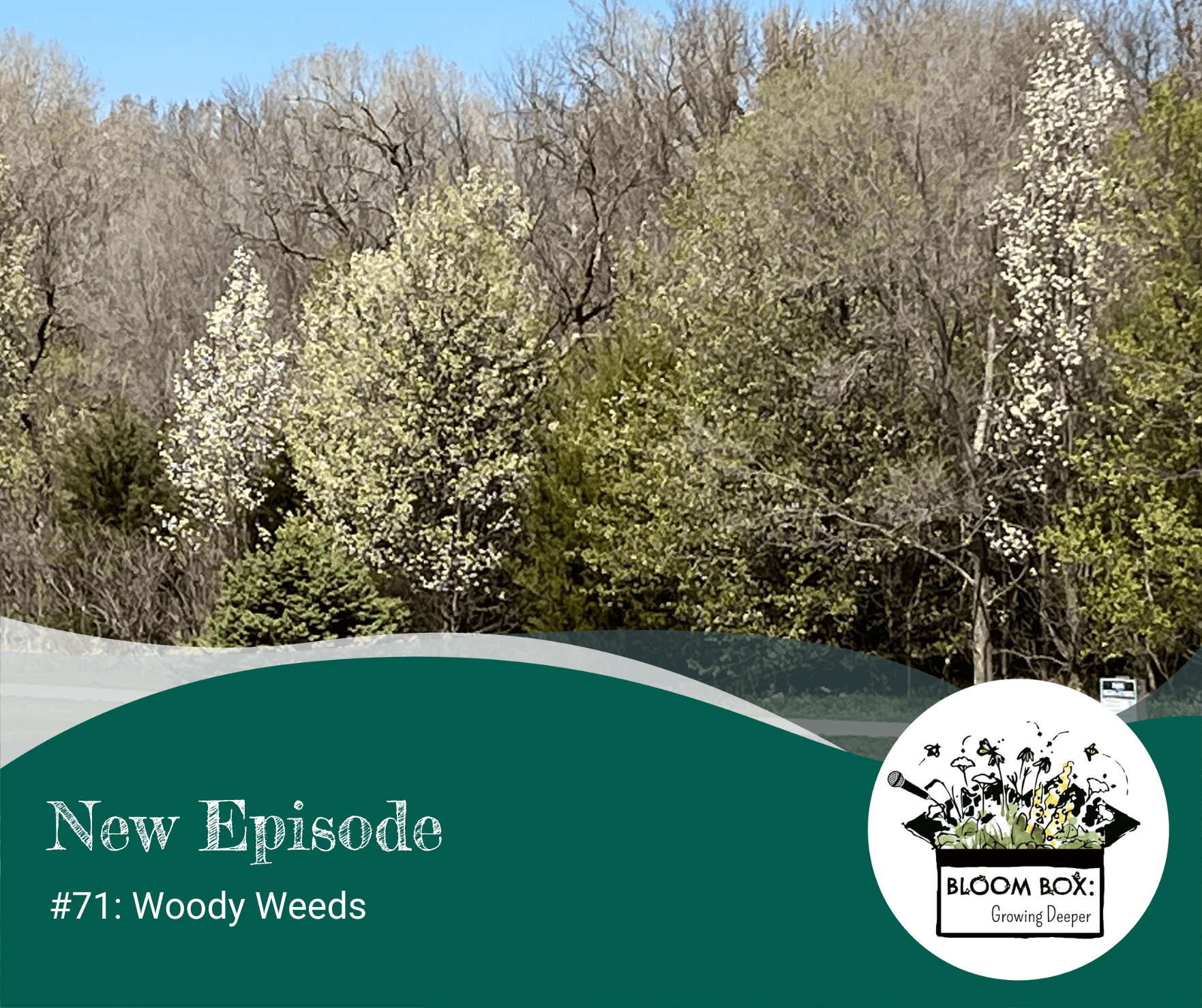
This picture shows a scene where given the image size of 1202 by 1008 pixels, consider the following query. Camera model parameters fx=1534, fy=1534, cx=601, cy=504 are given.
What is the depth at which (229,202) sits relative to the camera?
45656 millimetres

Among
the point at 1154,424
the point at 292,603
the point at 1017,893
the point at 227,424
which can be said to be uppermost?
the point at 227,424

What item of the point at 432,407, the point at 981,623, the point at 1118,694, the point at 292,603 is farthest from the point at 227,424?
the point at 1118,694

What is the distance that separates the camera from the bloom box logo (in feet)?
24.6

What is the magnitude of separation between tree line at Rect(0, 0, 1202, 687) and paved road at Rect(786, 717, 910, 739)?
3.60m

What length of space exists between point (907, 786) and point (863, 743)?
38.4 feet

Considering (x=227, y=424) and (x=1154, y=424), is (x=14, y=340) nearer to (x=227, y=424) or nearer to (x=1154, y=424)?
(x=227, y=424)

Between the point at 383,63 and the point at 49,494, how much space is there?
19278mm

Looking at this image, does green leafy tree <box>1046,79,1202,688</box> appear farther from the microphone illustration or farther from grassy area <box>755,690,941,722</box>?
the microphone illustration

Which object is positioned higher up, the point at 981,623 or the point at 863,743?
the point at 981,623

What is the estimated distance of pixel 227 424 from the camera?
32.1 metres

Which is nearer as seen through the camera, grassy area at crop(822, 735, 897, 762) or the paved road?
grassy area at crop(822, 735, 897, 762)

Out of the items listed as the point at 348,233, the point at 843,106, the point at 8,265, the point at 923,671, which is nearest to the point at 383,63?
the point at 348,233

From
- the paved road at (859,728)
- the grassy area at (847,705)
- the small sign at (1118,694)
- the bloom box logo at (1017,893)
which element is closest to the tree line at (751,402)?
the grassy area at (847,705)

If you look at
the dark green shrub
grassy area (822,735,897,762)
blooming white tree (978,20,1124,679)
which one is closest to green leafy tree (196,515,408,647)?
grassy area (822,735,897,762)
